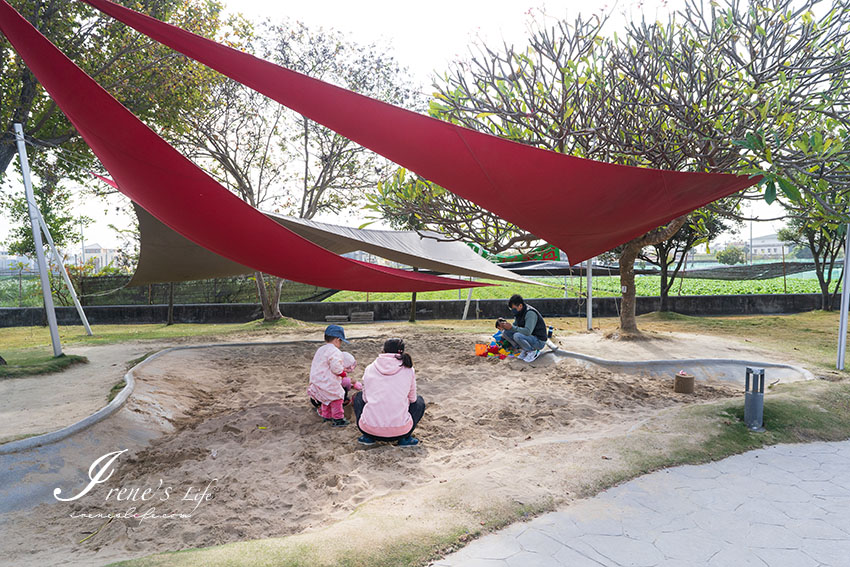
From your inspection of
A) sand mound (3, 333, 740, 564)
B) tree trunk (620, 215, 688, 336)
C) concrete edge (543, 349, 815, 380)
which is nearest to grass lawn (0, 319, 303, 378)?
sand mound (3, 333, 740, 564)

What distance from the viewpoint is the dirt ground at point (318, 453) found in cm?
237

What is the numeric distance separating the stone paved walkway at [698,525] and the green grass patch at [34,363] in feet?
17.8

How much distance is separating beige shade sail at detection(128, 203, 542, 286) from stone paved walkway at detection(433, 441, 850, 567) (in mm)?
4240

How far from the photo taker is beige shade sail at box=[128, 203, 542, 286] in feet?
19.1

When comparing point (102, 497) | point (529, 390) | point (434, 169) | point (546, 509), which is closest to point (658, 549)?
point (546, 509)

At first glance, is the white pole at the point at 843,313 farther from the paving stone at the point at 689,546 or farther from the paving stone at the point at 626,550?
the paving stone at the point at 626,550

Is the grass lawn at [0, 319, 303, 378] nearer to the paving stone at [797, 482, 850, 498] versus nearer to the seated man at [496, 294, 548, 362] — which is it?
the seated man at [496, 294, 548, 362]

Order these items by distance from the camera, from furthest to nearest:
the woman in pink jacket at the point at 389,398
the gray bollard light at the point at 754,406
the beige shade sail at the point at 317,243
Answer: the beige shade sail at the point at 317,243
the gray bollard light at the point at 754,406
the woman in pink jacket at the point at 389,398

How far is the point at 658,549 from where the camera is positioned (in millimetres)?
2018

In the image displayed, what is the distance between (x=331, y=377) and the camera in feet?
12.4

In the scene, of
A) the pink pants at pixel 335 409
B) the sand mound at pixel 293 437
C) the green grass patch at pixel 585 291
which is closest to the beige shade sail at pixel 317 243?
the sand mound at pixel 293 437

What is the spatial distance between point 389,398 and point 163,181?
245 cm

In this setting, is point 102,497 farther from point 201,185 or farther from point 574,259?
point 574,259

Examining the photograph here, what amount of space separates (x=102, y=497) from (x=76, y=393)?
2.22 meters
